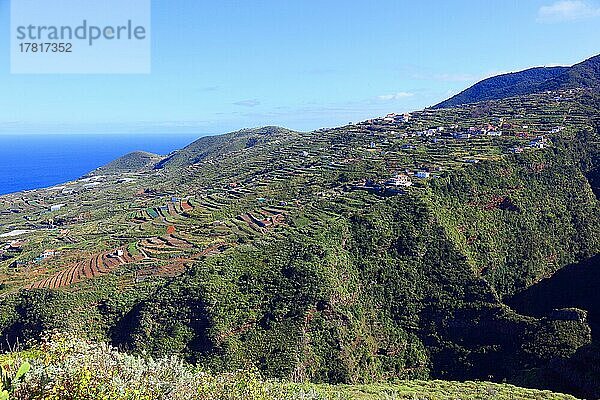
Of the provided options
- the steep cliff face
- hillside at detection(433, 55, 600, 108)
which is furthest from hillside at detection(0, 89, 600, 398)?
hillside at detection(433, 55, 600, 108)

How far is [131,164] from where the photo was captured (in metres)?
141

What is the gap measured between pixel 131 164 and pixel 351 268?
389ft

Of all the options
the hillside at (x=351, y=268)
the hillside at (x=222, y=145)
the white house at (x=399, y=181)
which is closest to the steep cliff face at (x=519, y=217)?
the hillside at (x=351, y=268)

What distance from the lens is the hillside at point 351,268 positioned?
31656mm

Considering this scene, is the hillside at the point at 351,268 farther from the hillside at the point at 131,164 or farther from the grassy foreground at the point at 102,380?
the hillside at the point at 131,164

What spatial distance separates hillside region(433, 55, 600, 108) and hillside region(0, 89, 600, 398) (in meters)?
51.1

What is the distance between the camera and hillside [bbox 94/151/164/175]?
132 meters

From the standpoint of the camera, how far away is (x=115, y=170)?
5246 inches

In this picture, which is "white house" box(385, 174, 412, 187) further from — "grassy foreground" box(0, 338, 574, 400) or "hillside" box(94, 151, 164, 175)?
"hillside" box(94, 151, 164, 175)

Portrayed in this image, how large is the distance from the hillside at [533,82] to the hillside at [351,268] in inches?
2013

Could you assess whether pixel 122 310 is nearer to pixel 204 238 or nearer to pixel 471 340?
pixel 204 238

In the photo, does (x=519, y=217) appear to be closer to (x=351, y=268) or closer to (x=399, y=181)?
(x=399, y=181)

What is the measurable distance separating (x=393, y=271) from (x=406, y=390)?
14.0 metres

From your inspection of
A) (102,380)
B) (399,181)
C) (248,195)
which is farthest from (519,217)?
(102,380)
